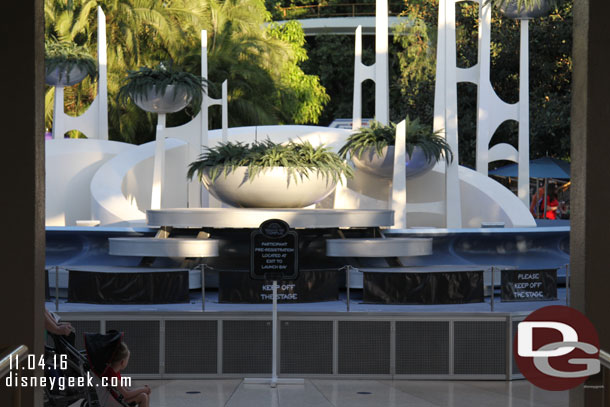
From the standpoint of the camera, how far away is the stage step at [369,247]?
42.5 ft

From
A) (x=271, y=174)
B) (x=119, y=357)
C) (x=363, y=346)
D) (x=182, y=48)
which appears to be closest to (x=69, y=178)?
(x=271, y=174)

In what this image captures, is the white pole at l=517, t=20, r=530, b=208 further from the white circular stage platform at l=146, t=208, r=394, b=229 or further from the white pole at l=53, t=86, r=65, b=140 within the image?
the white pole at l=53, t=86, r=65, b=140

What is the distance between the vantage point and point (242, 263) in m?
14.2

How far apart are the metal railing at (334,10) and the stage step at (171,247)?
38459 millimetres

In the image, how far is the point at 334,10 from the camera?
53.9 m

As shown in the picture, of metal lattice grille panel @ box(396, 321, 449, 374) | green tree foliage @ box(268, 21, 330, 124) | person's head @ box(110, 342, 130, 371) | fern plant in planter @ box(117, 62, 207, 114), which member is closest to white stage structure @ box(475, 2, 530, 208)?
fern plant in planter @ box(117, 62, 207, 114)

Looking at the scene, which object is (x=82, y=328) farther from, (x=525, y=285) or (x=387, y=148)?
(x=387, y=148)

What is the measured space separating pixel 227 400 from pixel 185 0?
2988cm

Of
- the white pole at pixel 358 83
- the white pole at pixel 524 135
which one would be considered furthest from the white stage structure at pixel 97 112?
the white pole at pixel 524 135

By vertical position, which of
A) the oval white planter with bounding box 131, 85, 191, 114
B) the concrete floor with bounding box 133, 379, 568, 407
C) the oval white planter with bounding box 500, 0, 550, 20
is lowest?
the concrete floor with bounding box 133, 379, 568, 407
